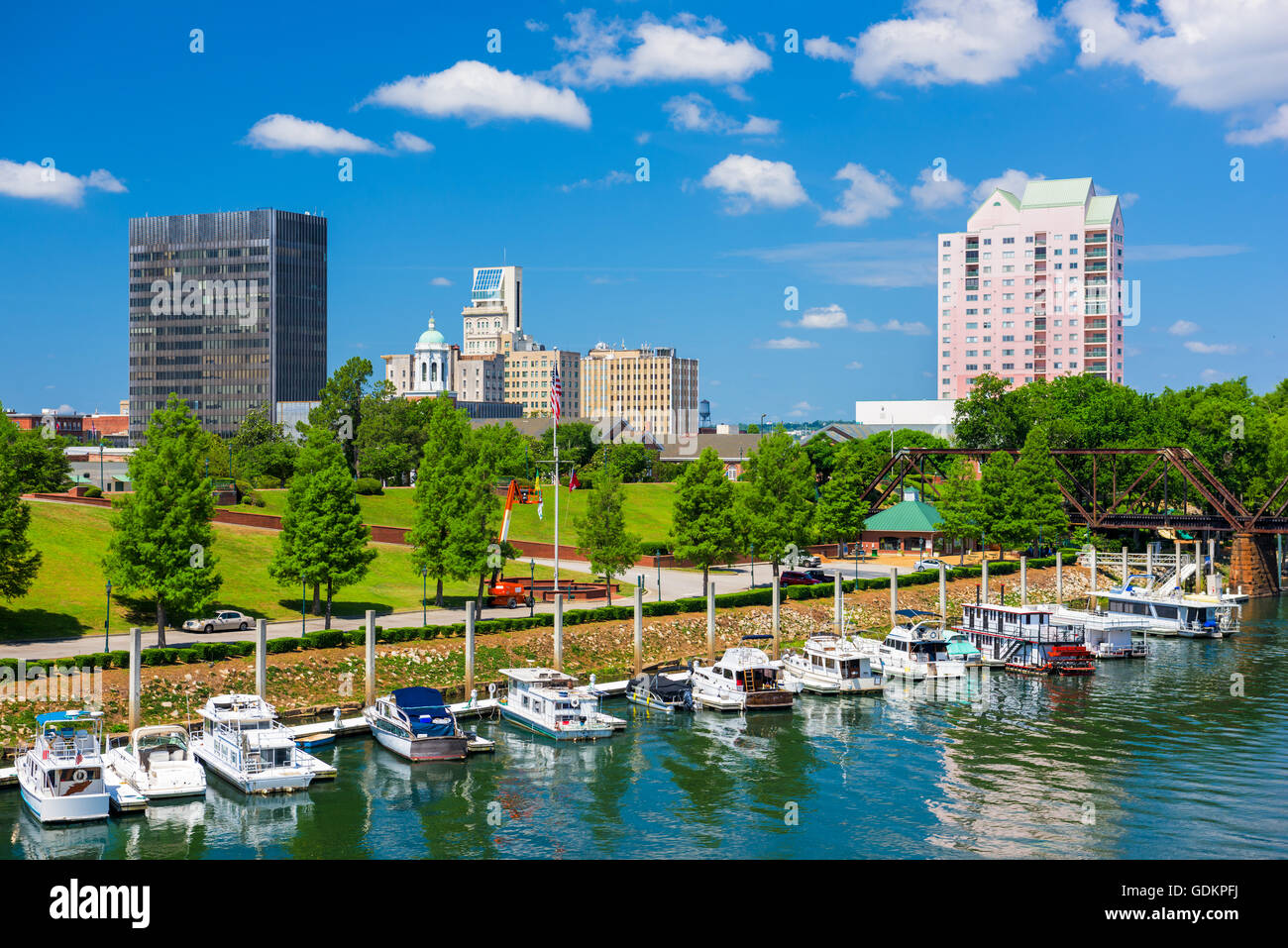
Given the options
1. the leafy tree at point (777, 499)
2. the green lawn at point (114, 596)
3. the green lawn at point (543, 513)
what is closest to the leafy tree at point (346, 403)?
the green lawn at point (543, 513)

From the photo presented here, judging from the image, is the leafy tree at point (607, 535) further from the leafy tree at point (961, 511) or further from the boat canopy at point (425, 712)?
the leafy tree at point (961, 511)

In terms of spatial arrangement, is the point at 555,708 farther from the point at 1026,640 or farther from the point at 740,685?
the point at 1026,640

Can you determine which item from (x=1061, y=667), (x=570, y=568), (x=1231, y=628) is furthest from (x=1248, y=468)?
(x=570, y=568)

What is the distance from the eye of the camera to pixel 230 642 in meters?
58.2

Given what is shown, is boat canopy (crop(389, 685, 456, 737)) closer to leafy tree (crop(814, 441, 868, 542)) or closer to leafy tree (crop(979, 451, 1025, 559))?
leafy tree (crop(814, 441, 868, 542))

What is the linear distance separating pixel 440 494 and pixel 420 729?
28.1 m

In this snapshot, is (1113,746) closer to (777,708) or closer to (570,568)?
(777,708)

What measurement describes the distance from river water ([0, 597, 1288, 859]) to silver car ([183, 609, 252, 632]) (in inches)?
615

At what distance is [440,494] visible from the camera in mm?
75312

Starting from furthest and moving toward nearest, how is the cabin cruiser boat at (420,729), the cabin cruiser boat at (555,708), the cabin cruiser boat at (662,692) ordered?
the cabin cruiser boat at (662,692)
the cabin cruiser boat at (555,708)
the cabin cruiser boat at (420,729)

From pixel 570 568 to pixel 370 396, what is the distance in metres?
58.8

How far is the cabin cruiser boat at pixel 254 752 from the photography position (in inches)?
1754

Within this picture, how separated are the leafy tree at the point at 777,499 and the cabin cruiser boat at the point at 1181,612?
1004 inches
